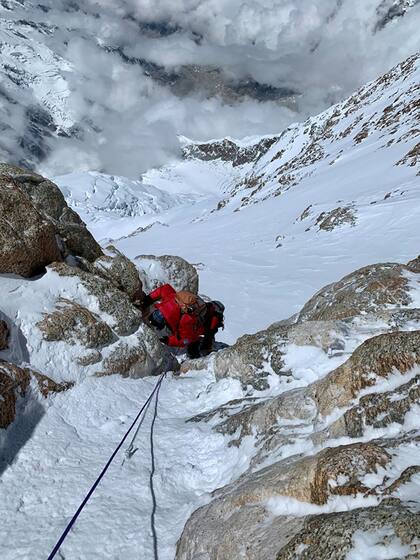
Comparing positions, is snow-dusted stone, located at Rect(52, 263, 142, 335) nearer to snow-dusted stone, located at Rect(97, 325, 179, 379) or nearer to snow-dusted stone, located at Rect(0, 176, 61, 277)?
snow-dusted stone, located at Rect(97, 325, 179, 379)

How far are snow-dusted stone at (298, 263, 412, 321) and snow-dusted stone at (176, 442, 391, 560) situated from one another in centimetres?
593

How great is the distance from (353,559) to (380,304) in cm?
766

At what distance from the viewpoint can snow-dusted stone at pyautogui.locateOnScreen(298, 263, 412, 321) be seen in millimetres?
9805

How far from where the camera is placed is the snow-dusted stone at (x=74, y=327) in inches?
332

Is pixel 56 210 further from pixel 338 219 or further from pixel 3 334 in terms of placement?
pixel 338 219

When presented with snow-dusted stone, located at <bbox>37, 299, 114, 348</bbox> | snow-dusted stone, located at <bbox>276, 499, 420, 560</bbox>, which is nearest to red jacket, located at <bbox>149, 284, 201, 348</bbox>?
snow-dusted stone, located at <bbox>37, 299, 114, 348</bbox>

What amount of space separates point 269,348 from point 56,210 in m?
8.35

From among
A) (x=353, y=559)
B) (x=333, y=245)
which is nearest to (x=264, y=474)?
(x=353, y=559)

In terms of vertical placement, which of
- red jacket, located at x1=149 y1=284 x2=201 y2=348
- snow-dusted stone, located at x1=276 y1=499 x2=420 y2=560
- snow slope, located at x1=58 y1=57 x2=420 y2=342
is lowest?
snow slope, located at x1=58 y1=57 x2=420 y2=342

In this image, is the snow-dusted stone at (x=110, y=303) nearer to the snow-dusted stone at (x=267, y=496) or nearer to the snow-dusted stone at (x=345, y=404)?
the snow-dusted stone at (x=345, y=404)

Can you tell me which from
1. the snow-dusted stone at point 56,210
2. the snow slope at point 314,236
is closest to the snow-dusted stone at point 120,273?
the snow-dusted stone at point 56,210

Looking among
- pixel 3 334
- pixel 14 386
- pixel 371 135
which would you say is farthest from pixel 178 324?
pixel 371 135

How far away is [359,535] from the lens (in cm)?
296

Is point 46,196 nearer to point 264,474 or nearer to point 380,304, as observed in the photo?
point 380,304
